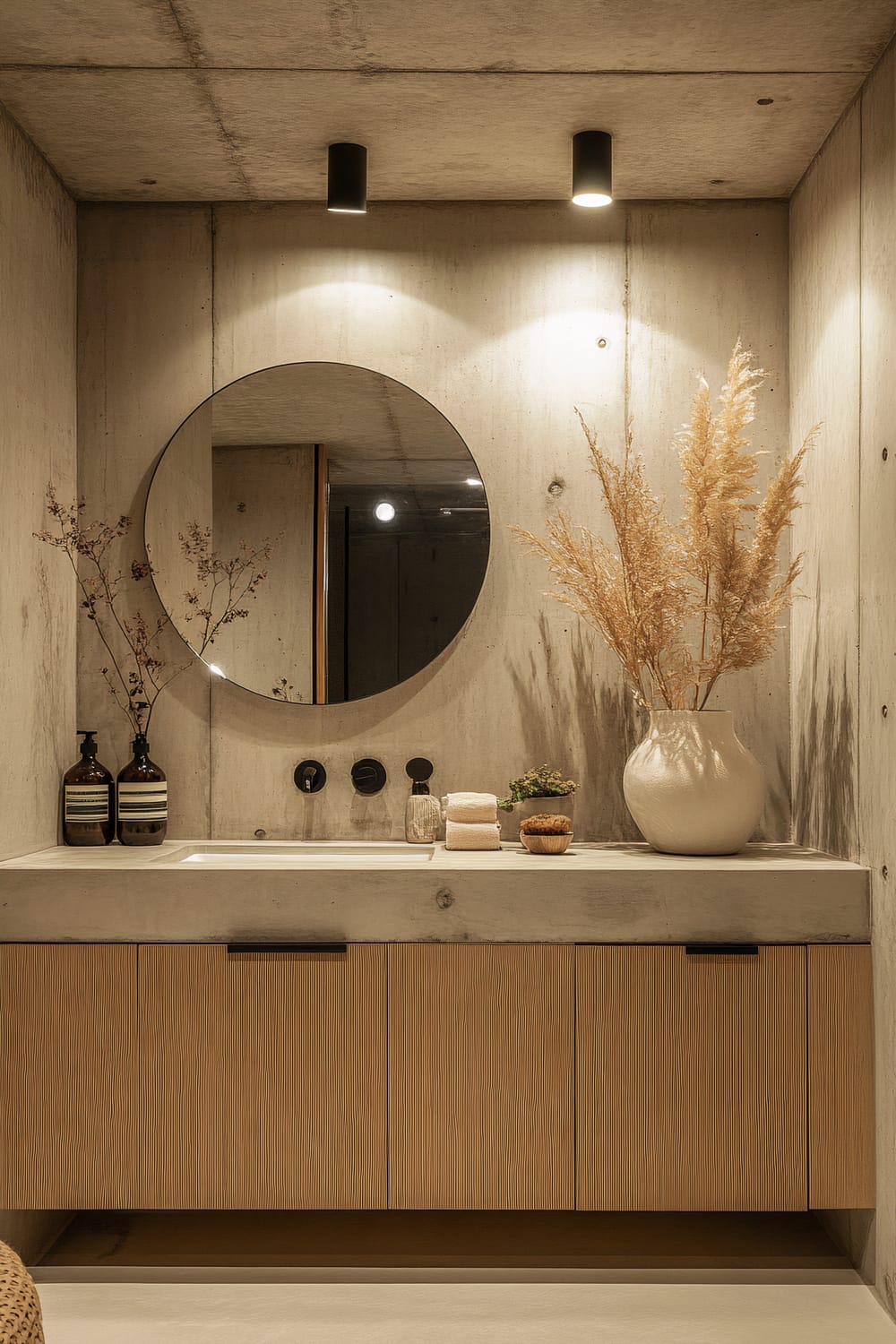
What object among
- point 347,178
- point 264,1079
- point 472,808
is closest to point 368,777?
point 472,808

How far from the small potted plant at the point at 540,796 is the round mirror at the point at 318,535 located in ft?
1.43

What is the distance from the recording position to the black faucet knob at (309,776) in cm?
295

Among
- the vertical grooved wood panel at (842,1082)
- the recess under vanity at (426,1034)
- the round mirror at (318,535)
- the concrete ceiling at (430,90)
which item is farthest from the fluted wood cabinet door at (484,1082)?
the concrete ceiling at (430,90)

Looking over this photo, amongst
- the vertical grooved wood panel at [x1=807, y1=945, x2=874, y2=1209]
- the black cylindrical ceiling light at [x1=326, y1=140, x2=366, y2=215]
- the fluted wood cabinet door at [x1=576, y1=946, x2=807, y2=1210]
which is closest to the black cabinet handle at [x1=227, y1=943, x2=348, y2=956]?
the fluted wood cabinet door at [x1=576, y1=946, x2=807, y2=1210]

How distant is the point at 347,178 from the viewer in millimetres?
2635

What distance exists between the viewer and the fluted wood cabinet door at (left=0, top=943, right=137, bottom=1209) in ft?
7.75

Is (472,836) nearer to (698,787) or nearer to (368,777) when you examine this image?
(368,777)

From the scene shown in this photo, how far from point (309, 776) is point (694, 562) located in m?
1.14

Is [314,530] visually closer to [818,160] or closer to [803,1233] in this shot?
[818,160]

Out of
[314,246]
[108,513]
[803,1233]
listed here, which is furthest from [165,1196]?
[314,246]

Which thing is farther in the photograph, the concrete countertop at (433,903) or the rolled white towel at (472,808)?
the rolled white towel at (472,808)

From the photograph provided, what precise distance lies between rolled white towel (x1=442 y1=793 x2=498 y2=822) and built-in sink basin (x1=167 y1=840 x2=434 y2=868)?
0.12 meters

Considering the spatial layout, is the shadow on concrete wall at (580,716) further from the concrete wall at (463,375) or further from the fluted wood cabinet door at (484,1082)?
the fluted wood cabinet door at (484,1082)

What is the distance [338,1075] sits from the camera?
2367mm
